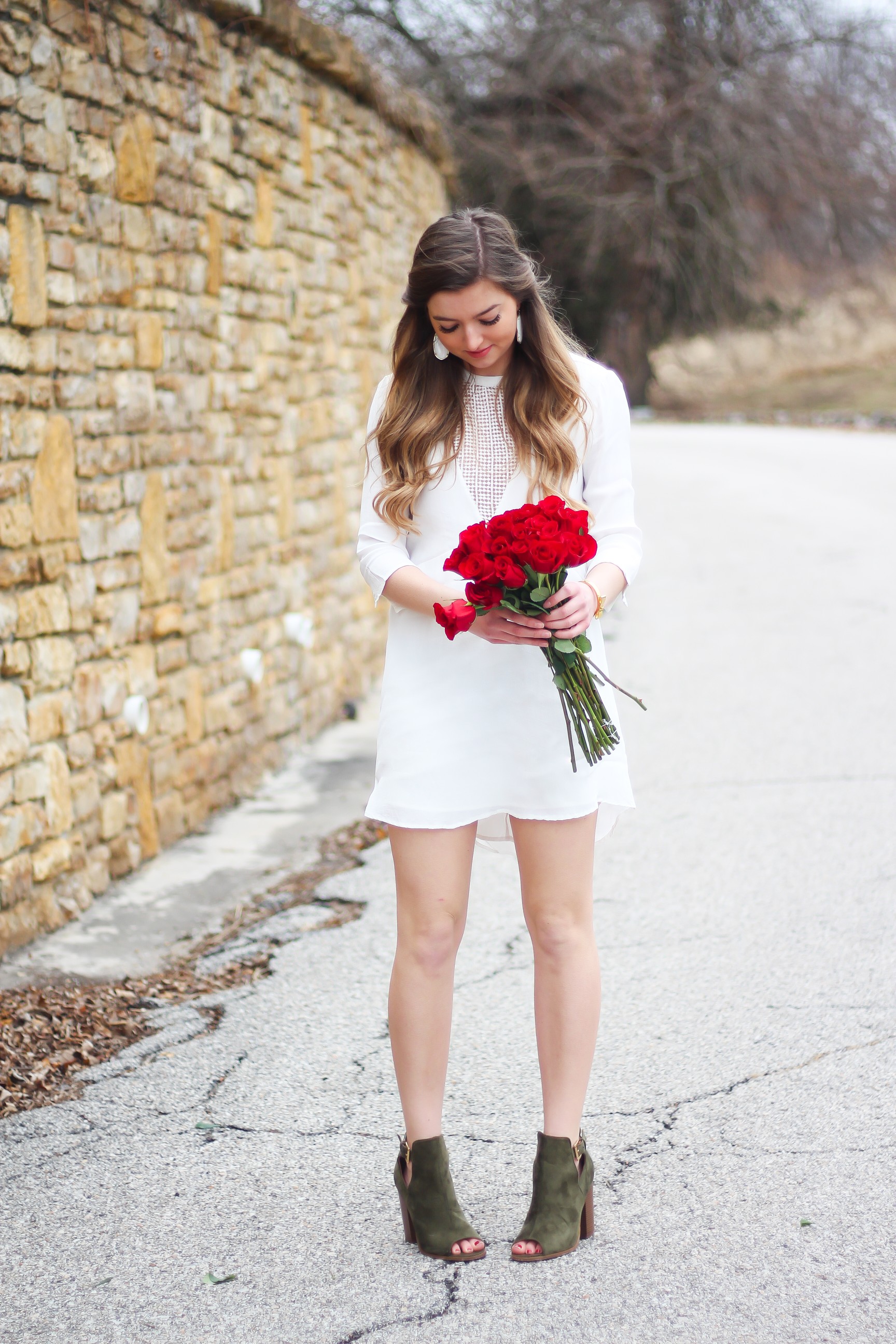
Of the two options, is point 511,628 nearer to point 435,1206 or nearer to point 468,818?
point 468,818

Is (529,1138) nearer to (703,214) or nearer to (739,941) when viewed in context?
(739,941)

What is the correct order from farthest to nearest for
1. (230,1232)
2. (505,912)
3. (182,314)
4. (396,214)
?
(396,214) < (182,314) < (505,912) < (230,1232)

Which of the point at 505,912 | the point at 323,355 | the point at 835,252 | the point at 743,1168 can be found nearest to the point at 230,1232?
the point at 743,1168

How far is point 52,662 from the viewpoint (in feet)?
13.5

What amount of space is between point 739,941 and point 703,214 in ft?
43.9

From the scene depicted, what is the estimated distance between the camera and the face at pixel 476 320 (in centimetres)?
232

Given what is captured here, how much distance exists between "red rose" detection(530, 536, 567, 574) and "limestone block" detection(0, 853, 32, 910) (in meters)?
2.39

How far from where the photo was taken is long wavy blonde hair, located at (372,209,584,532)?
7.63 ft

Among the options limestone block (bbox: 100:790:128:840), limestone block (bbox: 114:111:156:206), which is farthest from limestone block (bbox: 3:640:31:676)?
limestone block (bbox: 114:111:156:206)

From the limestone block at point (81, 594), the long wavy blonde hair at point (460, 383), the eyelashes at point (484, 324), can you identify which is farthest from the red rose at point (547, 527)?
the limestone block at point (81, 594)

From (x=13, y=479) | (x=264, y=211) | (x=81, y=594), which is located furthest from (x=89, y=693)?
(x=264, y=211)

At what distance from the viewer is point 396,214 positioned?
8211 millimetres

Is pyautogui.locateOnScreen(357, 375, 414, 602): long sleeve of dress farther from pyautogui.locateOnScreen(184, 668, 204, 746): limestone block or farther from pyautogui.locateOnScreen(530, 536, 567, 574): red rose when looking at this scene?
pyautogui.locateOnScreen(184, 668, 204, 746): limestone block

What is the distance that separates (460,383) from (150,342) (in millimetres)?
2675
